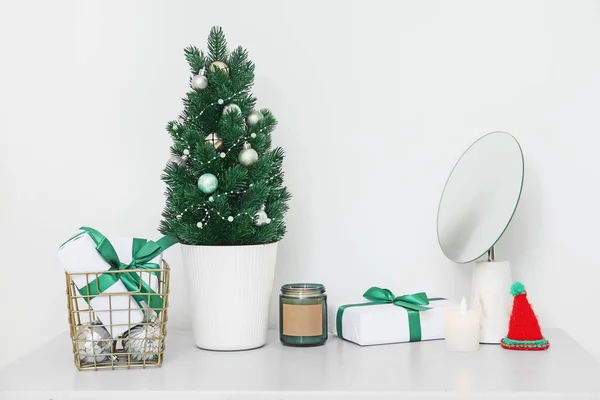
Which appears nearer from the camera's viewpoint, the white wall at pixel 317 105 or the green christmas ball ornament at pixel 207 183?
the green christmas ball ornament at pixel 207 183

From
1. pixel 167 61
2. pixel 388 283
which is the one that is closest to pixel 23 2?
pixel 167 61

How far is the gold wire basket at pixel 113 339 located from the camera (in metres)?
1.01

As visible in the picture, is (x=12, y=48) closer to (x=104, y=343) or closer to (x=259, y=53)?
(x=259, y=53)

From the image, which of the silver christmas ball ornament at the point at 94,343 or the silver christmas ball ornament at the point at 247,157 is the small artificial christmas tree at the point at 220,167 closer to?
the silver christmas ball ornament at the point at 247,157

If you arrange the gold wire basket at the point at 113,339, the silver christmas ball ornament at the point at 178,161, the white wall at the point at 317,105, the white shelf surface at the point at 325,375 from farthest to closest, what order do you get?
the white wall at the point at 317,105 < the silver christmas ball ornament at the point at 178,161 < the gold wire basket at the point at 113,339 < the white shelf surface at the point at 325,375

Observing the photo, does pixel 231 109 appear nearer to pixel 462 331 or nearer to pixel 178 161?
pixel 178 161

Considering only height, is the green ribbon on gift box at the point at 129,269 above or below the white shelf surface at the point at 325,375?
above

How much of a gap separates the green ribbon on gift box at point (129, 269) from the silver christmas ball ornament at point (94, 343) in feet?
0.17

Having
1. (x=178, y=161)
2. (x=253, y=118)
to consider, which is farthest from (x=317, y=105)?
(x=178, y=161)

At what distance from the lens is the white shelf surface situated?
2.92ft

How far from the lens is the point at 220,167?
1107 millimetres

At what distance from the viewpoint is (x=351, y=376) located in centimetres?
96

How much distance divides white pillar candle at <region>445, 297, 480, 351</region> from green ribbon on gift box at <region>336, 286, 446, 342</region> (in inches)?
2.8

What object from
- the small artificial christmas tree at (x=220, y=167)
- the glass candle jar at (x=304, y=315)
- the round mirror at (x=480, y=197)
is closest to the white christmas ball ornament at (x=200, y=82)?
the small artificial christmas tree at (x=220, y=167)
